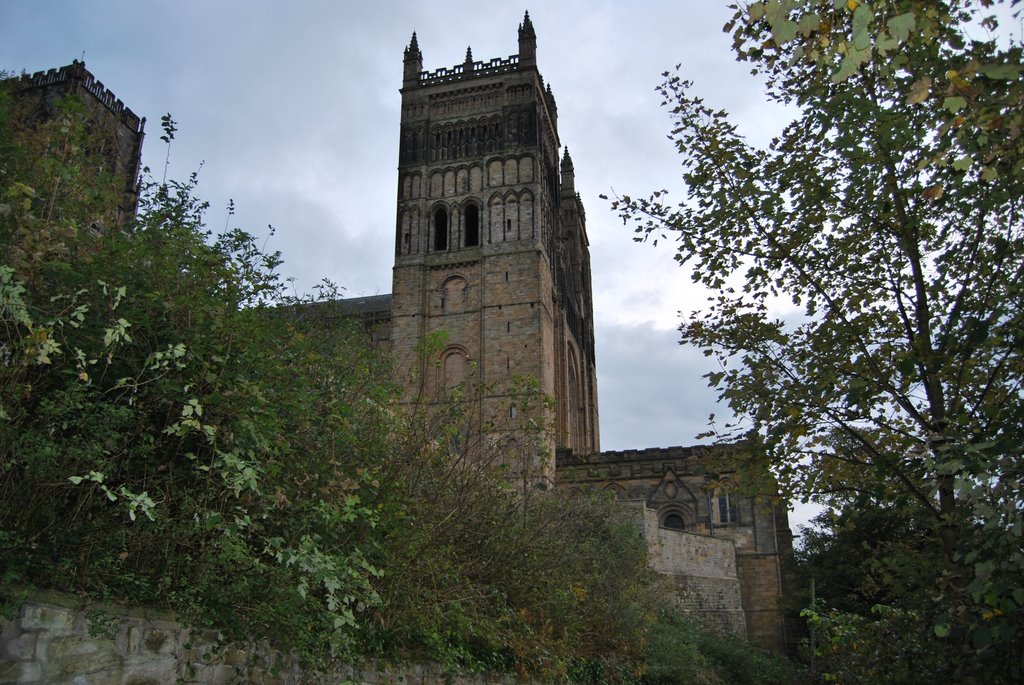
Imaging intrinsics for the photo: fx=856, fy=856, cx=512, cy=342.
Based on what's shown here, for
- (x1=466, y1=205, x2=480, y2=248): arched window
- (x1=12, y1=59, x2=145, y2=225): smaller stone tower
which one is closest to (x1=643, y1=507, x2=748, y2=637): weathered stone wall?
(x1=12, y1=59, x2=145, y2=225): smaller stone tower

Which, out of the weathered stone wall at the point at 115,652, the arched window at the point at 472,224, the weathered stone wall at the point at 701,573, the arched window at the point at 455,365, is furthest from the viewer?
the arched window at the point at 472,224

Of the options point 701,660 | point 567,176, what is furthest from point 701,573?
point 567,176

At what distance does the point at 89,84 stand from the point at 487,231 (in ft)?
97.2

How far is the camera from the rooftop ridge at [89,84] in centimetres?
1576

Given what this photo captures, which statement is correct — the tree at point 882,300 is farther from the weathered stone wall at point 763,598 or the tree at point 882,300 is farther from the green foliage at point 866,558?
the weathered stone wall at point 763,598

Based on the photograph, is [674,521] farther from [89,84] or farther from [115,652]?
[115,652]

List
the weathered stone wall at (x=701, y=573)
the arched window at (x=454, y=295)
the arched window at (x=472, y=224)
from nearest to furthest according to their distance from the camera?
the weathered stone wall at (x=701, y=573)
the arched window at (x=454, y=295)
the arched window at (x=472, y=224)

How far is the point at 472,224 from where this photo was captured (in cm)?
4650

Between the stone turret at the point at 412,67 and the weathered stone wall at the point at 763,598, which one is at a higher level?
the stone turret at the point at 412,67

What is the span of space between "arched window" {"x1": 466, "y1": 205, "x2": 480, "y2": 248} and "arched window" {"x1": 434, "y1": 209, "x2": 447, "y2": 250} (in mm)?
1288

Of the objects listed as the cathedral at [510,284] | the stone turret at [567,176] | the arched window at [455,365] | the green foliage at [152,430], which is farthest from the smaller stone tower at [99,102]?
the stone turret at [567,176]

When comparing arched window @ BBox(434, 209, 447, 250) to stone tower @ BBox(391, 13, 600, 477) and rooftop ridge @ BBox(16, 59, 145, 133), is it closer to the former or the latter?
stone tower @ BBox(391, 13, 600, 477)

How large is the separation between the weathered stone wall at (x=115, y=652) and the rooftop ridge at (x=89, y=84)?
12.1 meters

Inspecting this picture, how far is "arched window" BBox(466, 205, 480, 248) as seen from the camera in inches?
1816
